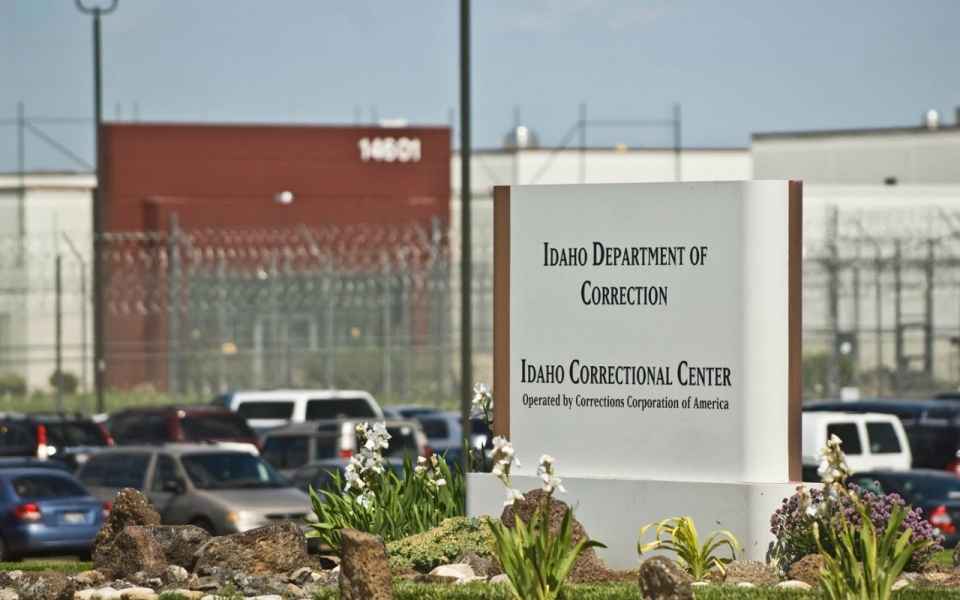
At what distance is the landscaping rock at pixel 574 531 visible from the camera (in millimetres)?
11164

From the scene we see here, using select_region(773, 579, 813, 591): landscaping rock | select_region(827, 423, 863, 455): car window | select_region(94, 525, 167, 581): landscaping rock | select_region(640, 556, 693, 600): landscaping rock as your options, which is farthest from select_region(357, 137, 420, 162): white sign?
select_region(640, 556, 693, 600): landscaping rock

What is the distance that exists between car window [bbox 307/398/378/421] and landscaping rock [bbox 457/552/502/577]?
24.1 meters

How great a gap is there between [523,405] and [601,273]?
0.98m

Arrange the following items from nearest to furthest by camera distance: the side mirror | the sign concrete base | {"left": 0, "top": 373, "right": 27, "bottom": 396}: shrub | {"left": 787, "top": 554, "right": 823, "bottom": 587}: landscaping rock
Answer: {"left": 787, "top": 554, "right": 823, "bottom": 587}: landscaping rock → the sign concrete base → the side mirror → {"left": 0, "top": 373, "right": 27, "bottom": 396}: shrub

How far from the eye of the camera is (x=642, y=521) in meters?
12.1

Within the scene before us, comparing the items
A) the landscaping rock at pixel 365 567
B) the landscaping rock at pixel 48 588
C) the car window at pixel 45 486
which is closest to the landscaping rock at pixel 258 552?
the landscaping rock at pixel 48 588

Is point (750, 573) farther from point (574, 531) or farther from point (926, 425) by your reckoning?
point (926, 425)

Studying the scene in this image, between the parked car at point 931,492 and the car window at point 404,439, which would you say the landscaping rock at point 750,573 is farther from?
the car window at point 404,439

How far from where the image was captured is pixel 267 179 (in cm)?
6062

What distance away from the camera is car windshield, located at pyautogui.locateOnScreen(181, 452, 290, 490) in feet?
80.6

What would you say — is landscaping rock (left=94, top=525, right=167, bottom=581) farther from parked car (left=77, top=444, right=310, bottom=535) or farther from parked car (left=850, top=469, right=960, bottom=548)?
parked car (left=850, top=469, right=960, bottom=548)

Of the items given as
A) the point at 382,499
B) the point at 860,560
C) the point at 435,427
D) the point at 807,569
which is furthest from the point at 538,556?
the point at 435,427

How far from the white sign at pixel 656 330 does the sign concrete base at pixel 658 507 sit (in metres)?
0.10

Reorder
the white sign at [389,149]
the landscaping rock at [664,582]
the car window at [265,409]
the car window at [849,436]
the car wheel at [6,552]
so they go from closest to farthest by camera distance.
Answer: the landscaping rock at [664,582] < the car wheel at [6,552] < the car window at [849,436] < the car window at [265,409] < the white sign at [389,149]
